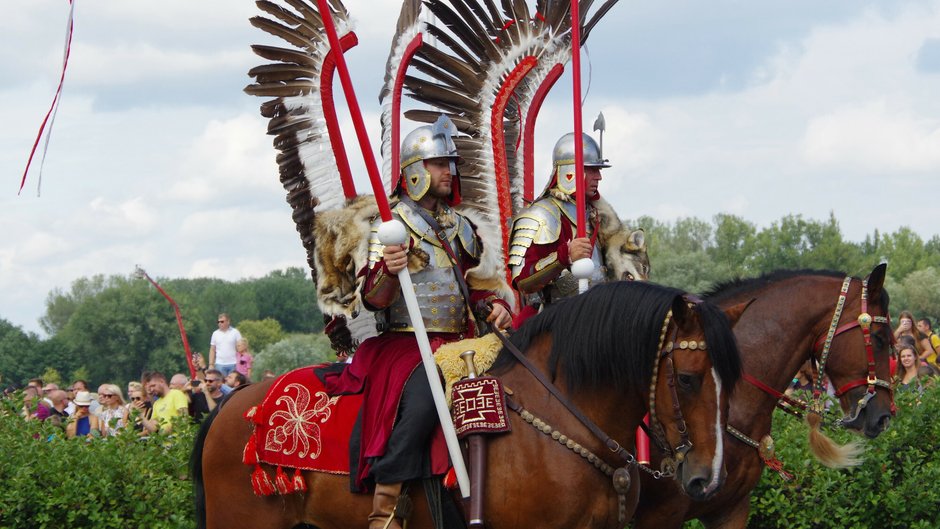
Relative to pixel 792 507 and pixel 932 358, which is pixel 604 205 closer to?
pixel 792 507

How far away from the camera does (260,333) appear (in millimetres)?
82562

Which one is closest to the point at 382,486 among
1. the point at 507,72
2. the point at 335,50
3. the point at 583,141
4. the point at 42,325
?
the point at 335,50

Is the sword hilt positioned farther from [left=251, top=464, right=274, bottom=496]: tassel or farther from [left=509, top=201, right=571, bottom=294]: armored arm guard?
[left=251, top=464, right=274, bottom=496]: tassel

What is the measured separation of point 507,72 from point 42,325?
96.8 m

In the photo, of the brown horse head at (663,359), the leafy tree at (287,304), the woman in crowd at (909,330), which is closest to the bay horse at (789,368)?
the brown horse head at (663,359)

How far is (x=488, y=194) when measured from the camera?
9477 mm

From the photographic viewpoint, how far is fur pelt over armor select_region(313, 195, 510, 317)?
6.18m

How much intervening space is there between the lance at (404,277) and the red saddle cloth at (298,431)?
2.22 feet

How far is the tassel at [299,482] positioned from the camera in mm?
6150

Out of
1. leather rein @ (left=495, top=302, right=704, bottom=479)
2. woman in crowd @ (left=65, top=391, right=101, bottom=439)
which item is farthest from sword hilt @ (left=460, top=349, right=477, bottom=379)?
woman in crowd @ (left=65, top=391, right=101, bottom=439)

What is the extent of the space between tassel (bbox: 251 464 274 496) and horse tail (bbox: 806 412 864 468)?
3.23m

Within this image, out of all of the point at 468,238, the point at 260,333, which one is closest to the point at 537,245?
the point at 468,238

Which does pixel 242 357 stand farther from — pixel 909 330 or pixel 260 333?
pixel 260 333

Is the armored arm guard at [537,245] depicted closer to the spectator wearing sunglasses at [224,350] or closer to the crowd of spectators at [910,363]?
the crowd of spectators at [910,363]
